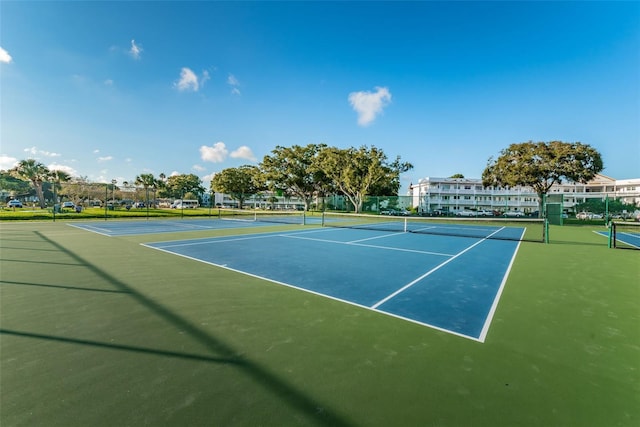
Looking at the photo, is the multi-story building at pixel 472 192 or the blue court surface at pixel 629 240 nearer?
the blue court surface at pixel 629 240

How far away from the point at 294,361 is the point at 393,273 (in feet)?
14.3

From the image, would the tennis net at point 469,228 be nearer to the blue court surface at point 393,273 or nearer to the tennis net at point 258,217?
the tennis net at point 258,217

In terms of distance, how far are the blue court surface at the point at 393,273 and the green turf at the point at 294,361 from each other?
1.22ft

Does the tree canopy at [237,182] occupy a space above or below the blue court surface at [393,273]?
above

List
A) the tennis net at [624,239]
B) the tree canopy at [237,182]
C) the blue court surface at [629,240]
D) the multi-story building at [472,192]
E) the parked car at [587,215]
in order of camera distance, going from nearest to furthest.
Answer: the tennis net at [624,239], the blue court surface at [629,240], the parked car at [587,215], the tree canopy at [237,182], the multi-story building at [472,192]

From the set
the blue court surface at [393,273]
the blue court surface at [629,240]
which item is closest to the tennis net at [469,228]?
the blue court surface at [629,240]

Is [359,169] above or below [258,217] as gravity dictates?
above

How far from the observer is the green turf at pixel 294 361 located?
2.26 meters

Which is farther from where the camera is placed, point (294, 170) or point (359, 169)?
point (294, 170)

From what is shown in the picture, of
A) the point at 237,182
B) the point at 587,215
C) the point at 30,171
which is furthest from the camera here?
the point at 237,182

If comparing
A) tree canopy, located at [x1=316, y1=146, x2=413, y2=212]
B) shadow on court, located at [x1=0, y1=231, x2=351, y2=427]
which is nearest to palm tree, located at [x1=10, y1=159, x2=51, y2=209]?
tree canopy, located at [x1=316, y1=146, x2=413, y2=212]

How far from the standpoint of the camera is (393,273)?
6.83 m

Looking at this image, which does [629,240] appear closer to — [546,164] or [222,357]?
[546,164]

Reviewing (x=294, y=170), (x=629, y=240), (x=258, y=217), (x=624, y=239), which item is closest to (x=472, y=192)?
(x=294, y=170)
